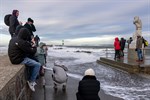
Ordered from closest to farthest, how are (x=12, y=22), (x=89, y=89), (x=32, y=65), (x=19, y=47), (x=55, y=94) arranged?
1. (x=89, y=89)
2. (x=19, y=47)
3. (x=32, y=65)
4. (x=55, y=94)
5. (x=12, y=22)

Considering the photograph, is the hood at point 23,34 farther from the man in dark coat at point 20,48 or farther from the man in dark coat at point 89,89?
the man in dark coat at point 89,89

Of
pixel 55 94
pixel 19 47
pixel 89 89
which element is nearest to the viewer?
pixel 89 89

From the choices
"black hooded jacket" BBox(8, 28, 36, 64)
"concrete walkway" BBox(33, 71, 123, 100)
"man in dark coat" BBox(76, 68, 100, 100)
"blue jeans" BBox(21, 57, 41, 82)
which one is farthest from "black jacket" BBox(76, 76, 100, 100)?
"concrete walkway" BBox(33, 71, 123, 100)

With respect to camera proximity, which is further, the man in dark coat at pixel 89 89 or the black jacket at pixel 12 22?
the black jacket at pixel 12 22

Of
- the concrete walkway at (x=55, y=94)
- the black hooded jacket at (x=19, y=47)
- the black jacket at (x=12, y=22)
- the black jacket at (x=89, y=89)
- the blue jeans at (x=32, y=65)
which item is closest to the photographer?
the black jacket at (x=89, y=89)

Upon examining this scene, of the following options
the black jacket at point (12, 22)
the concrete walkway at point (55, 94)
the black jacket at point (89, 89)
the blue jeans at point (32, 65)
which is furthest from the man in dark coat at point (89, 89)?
the black jacket at point (12, 22)

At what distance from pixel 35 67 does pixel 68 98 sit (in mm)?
2247

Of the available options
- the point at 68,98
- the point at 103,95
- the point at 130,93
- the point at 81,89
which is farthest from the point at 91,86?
A: the point at 130,93

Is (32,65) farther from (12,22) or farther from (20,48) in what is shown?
(12,22)

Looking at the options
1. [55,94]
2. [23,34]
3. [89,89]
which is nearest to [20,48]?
[23,34]

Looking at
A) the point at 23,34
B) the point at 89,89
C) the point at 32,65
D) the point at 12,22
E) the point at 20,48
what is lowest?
the point at 89,89

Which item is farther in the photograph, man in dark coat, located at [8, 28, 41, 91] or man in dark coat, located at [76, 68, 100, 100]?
man in dark coat, located at [8, 28, 41, 91]

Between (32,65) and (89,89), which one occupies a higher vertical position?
(32,65)

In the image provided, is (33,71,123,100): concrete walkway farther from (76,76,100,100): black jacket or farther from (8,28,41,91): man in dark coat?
(76,76,100,100): black jacket
